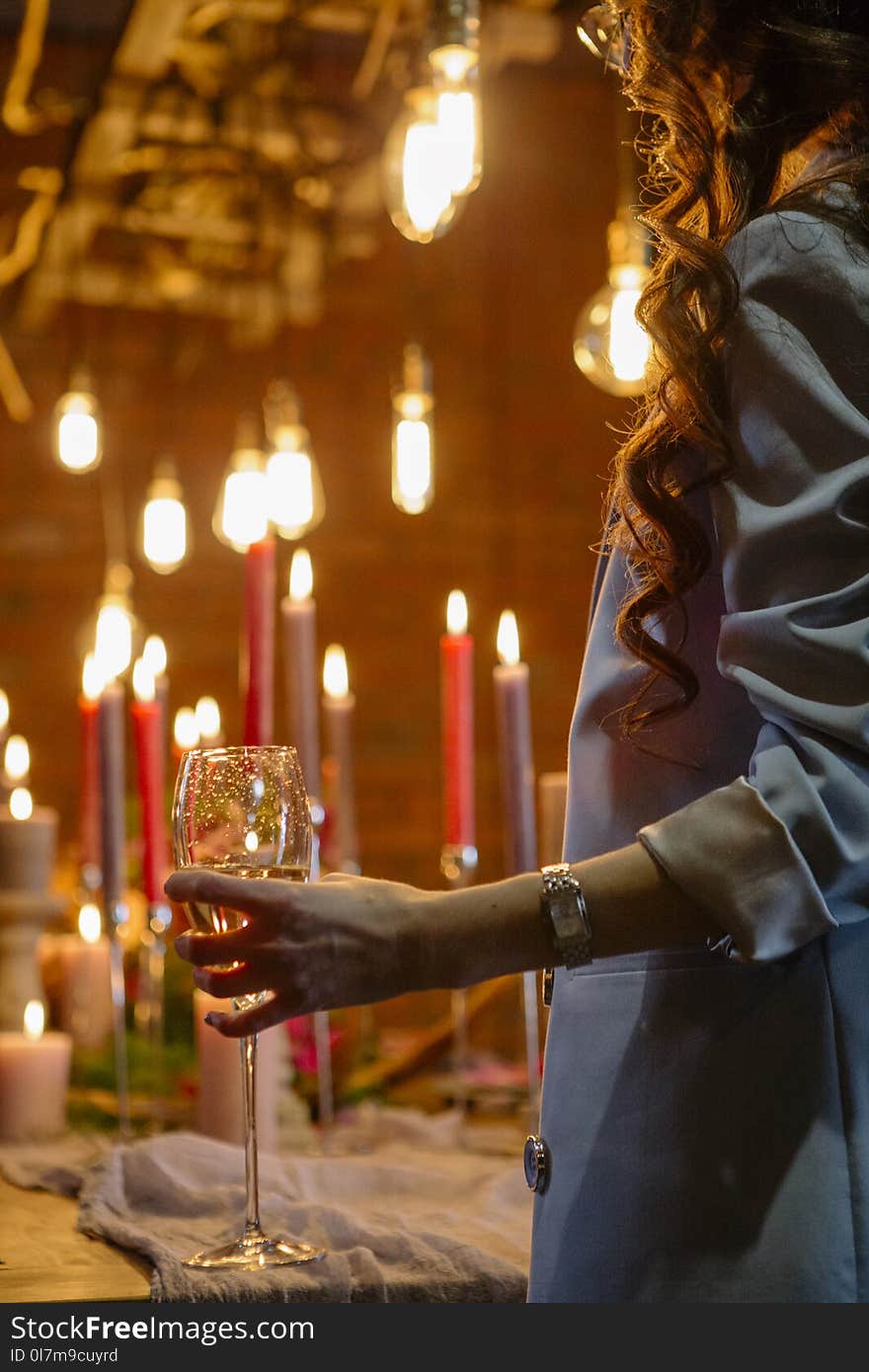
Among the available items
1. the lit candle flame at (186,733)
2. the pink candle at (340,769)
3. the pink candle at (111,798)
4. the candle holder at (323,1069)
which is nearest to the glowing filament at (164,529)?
the lit candle flame at (186,733)

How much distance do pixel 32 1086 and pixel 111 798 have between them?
287mm

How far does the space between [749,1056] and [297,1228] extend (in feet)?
1.17

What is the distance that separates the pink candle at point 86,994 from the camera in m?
1.95

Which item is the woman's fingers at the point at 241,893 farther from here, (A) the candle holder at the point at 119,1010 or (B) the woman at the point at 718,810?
(A) the candle holder at the point at 119,1010

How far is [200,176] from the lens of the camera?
3664mm

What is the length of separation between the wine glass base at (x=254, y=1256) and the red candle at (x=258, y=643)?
1.43 feet

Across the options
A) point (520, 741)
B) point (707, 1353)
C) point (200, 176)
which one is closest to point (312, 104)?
point (200, 176)

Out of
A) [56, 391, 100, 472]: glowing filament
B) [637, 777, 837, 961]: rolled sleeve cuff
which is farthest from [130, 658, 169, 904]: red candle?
[56, 391, 100, 472]: glowing filament

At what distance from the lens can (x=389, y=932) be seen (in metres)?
0.68

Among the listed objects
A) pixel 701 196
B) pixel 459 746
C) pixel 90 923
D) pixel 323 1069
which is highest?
pixel 701 196

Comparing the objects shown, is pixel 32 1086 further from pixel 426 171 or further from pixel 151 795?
pixel 426 171

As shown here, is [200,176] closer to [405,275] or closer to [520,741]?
[405,275]

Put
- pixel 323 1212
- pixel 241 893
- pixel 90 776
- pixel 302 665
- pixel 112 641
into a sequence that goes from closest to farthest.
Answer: pixel 241 893 < pixel 323 1212 < pixel 302 665 < pixel 90 776 < pixel 112 641

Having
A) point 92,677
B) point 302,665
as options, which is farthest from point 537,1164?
point 92,677
